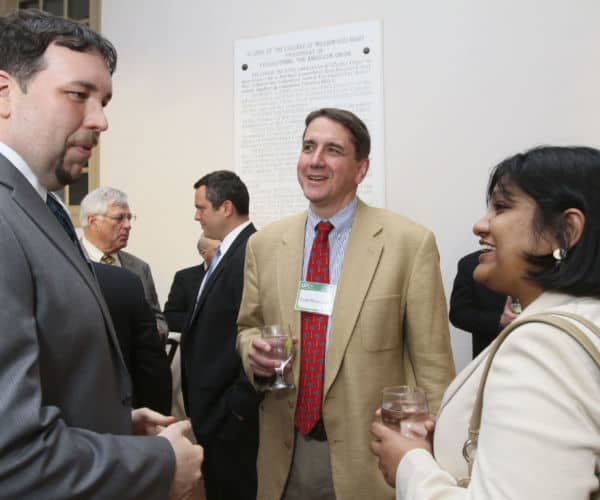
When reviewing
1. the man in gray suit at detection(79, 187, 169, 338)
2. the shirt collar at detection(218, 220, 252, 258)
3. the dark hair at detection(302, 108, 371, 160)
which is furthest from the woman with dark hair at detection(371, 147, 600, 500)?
the man in gray suit at detection(79, 187, 169, 338)

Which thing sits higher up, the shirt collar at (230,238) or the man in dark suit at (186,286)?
the shirt collar at (230,238)

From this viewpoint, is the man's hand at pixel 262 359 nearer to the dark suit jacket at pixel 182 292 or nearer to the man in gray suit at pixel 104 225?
the man in gray suit at pixel 104 225

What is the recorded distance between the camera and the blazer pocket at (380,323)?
1814 millimetres

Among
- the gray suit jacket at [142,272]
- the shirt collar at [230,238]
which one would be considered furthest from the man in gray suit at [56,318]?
the gray suit jacket at [142,272]

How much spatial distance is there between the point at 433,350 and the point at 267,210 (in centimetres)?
221

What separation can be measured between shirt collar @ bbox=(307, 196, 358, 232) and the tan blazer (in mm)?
55

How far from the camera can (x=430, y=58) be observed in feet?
11.2

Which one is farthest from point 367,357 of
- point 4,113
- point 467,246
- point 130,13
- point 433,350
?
point 130,13

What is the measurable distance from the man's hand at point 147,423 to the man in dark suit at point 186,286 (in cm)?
245

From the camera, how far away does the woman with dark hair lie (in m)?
0.76

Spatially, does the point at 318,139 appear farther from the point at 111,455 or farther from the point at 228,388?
the point at 111,455

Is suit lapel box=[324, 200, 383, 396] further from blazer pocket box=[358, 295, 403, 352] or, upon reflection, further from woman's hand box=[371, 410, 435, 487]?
woman's hand box=[371, 410, 435, 487]

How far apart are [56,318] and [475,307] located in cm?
241

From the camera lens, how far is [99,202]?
3.35m
